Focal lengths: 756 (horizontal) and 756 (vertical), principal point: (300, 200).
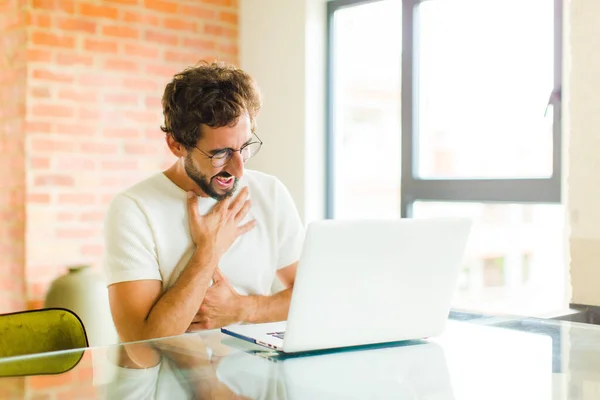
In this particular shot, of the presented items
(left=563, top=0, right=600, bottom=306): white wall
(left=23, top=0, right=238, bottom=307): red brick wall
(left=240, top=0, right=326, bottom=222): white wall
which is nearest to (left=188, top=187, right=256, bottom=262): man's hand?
(left=563, top=0, right=600, bottom=306): white wall

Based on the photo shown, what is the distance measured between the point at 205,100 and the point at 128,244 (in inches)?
17.3

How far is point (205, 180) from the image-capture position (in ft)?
6.84

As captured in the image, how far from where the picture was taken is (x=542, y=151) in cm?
300

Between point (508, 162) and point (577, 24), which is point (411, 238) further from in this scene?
point (508, 162)

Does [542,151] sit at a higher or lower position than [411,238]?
higher

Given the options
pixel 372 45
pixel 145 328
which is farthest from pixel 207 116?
pixel 372 45

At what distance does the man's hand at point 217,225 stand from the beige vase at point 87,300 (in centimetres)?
119

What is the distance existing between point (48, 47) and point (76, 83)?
190 millimetres

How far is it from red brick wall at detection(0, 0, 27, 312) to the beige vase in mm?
223

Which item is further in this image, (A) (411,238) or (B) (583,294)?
(B) (583,294)

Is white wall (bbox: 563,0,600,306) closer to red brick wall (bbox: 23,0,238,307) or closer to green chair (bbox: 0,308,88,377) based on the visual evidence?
green chair (bbox: 0,308,88,377)

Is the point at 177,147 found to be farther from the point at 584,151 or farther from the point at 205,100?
the point at 584,151

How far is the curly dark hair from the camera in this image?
2051 millimetres

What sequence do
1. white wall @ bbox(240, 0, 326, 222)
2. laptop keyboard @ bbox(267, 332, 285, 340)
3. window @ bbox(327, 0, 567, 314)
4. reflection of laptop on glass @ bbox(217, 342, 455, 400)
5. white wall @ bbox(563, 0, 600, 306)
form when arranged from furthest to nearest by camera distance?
1. white wall @ bbox(240, 0, 326, 222)
2. window @ bbox(327, 0, 567, 314)
3. white wall @ bbox(563, 0, 600, 306)
4. laptop keyboard @ bbox(267, 332, 285, 340)
5. reflection of laptop on glass @ bbox(217, 342, 455, 400)
